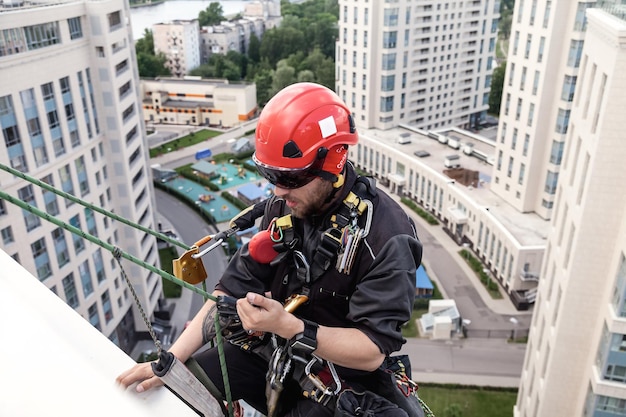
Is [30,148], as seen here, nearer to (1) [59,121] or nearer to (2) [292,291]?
(1) [59,121]

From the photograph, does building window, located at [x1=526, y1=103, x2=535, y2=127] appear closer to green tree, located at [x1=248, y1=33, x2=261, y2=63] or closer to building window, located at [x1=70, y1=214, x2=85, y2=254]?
building window, located at [x1=70, y1=214, x2=85, y2=254]

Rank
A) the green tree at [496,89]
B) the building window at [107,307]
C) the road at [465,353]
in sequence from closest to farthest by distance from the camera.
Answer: the building window at [107,307] < the road at [465,353] < the green tree at [496,89]

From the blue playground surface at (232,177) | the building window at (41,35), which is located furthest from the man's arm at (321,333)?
the blue playground surface at (232,177)

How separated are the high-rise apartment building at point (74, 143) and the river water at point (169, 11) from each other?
251 feet

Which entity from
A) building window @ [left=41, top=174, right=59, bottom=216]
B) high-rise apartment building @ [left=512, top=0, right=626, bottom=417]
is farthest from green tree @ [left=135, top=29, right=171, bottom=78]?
high-rise apartment building @ [left=512, top=0, right=626, bottom=417]

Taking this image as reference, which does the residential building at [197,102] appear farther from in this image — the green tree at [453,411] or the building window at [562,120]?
the green tree at [453,411]

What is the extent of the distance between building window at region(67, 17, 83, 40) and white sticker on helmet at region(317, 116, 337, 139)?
55.3 feet

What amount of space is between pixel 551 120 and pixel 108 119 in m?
21.3

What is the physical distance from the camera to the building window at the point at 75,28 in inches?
685

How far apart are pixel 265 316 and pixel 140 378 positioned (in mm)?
762

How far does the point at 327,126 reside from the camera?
342 cm

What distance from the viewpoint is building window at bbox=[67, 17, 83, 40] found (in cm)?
1739

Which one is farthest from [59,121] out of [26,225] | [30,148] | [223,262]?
[223,262]

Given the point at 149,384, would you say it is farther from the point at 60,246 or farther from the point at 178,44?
the point at 178,44
